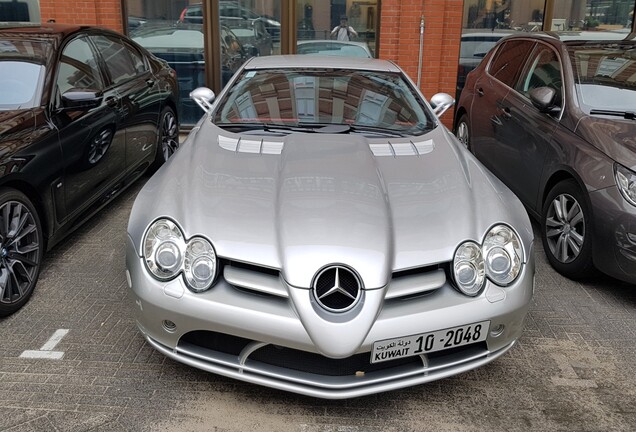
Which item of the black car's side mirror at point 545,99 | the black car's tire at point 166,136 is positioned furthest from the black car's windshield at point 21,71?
the black car's side mirror at point 545,99

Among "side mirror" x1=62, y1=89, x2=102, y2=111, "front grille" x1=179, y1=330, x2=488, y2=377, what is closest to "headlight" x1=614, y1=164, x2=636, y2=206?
"front grille" x1=179, y1=330, x2=488, y2=377

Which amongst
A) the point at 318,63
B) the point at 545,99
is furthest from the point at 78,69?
the point at 545,99

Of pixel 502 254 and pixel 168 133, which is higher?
pixel 502 254

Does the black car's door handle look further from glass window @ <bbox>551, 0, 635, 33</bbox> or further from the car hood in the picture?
glass window @ <bbox>551, 0, 635, 33</bbox>

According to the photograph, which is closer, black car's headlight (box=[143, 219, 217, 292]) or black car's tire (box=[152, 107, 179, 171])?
black car's headlight (box=[143, 219, 217, 292])

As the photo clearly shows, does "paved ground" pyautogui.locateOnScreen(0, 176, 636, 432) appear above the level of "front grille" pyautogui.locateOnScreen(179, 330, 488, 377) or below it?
below

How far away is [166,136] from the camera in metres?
6.36

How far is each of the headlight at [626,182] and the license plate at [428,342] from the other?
5.52 feet

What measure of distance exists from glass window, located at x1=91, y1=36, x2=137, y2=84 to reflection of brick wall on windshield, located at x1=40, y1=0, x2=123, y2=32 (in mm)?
2683

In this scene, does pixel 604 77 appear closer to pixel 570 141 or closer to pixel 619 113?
pixel 619 113

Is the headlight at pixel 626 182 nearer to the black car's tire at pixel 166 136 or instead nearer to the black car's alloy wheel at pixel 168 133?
the black car's tire at pixel 166 136

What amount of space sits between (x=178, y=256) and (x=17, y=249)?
5.02 feet

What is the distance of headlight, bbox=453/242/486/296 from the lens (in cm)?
271

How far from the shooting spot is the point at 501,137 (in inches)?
212
